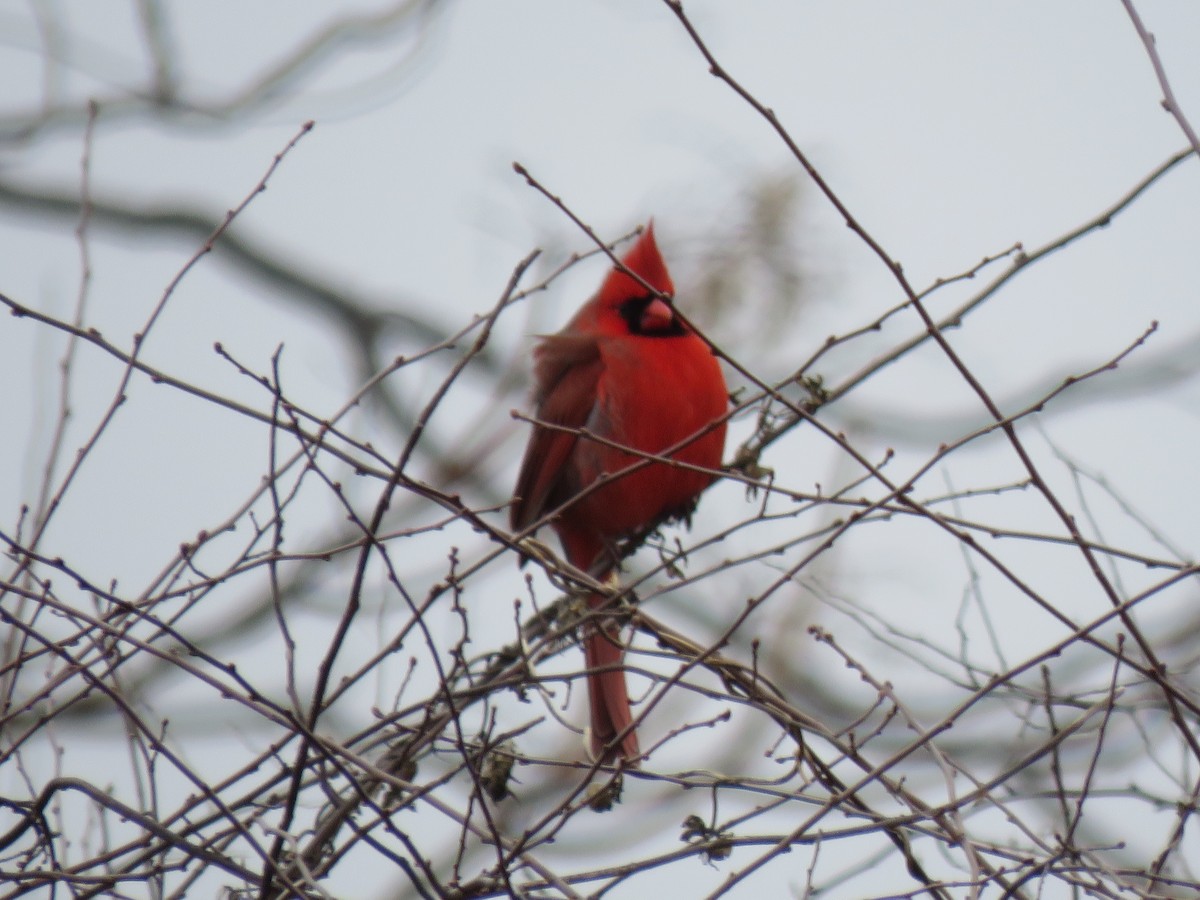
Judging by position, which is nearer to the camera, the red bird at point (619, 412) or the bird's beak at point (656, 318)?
the red bird at point (619, 412)

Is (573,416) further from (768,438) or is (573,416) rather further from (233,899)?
(233,899)

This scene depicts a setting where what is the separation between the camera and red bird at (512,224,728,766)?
13.5ft

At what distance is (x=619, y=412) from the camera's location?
4223 mm

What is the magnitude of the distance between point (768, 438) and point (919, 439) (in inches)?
163

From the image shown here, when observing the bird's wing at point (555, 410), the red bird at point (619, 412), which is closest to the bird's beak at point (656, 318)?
the red bird at point (619, 412)

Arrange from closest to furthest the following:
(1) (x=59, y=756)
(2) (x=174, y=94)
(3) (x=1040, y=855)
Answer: (3) (x=1040, y=855), (1) (x=59, y=756), (2) (x=174, y=94)

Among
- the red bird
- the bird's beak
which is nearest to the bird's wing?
the red bird

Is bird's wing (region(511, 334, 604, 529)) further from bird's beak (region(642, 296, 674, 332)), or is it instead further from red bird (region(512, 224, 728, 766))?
bird's beak (region(642, 296, 674, 332))

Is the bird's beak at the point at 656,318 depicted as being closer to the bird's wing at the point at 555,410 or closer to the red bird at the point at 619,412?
the red bird at the point at 619,412

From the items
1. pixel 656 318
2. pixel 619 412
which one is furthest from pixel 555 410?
pixel 656 318

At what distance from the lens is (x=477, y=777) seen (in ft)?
6.46

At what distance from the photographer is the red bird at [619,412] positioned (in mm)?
4129

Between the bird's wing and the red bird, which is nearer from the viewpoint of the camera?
the red bird

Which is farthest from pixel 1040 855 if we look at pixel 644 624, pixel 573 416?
pixel 573 416
